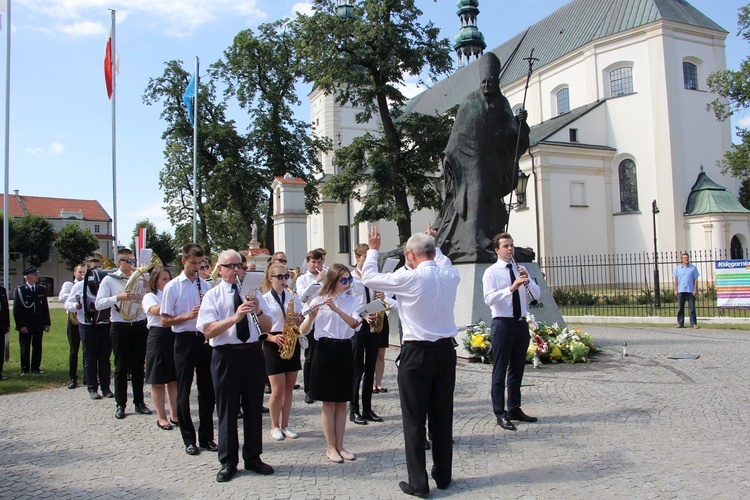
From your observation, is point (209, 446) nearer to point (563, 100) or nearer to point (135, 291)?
point (135, 291)

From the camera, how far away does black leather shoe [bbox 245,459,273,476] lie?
474cm

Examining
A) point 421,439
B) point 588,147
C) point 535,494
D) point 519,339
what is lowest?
point 535,494

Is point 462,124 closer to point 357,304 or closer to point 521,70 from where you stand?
point 357,304

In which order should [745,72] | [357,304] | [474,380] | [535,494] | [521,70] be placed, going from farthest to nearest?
[521,70] < [745,72] < [474,380] < [357,304] < [535,494]

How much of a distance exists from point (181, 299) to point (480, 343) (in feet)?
17.7

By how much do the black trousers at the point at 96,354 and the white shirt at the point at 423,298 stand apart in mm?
5660

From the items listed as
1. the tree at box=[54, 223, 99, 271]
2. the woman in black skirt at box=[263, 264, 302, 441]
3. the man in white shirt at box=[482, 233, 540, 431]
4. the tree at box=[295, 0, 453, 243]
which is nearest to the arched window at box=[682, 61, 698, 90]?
the tree at box=[295, 0, 453, 243]

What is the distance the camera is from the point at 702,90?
1362 inches

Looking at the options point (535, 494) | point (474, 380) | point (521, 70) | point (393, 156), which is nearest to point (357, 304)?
point (535, 494)

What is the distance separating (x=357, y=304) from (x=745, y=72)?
28.7 m

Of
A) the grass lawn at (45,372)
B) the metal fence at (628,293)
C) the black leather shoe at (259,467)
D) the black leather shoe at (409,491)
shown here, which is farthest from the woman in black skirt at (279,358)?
the metal fence at (628,293)

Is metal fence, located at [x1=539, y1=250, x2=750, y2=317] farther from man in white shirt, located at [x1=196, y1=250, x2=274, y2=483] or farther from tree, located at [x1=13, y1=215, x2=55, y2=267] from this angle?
tree, located at [x1=13, y1=215, x2=55, y2=267]

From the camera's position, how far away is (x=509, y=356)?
6.11m

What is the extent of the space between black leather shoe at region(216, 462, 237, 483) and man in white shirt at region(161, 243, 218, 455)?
0.88 meters
